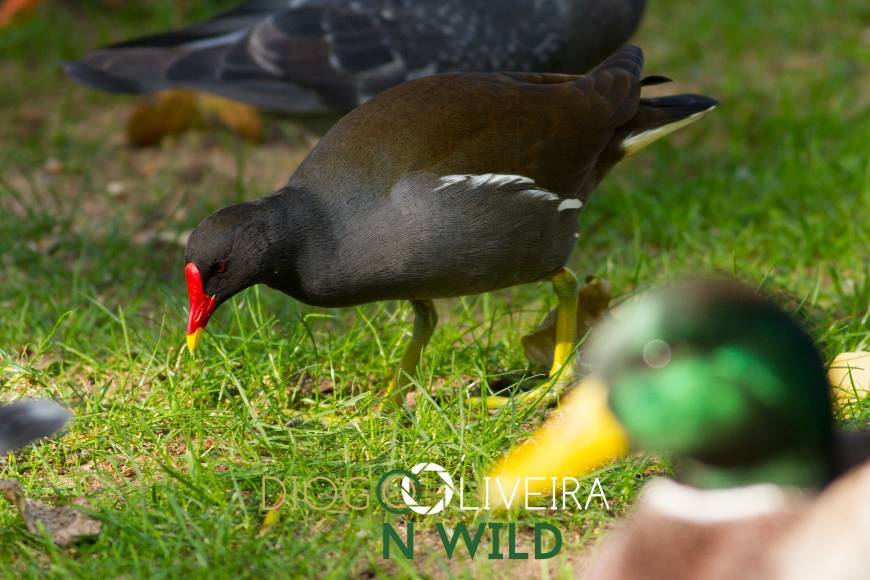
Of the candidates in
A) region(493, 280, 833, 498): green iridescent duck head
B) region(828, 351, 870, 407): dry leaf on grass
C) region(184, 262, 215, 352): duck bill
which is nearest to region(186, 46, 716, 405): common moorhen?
region(184, 262, 215, 352): duck bill

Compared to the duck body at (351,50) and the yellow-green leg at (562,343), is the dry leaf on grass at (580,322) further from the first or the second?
the duck body at (351,50)

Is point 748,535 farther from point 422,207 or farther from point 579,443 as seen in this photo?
point 422,207

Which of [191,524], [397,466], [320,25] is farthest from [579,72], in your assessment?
[191,524]

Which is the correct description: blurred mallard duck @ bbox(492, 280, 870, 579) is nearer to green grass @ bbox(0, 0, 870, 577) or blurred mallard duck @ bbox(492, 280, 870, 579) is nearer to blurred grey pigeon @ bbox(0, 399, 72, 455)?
green grass @ bbox(0, 0, 870, 577)

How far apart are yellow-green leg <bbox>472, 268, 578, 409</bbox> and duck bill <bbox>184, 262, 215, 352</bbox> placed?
95 centimetres

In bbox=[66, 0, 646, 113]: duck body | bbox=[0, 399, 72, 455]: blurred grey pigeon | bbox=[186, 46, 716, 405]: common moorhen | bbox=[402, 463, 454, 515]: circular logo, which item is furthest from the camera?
bbox=[66, 0, 646, 113]: duck body

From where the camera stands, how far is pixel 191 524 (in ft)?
10.1

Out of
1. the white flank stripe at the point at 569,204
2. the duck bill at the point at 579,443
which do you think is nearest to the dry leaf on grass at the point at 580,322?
the white flank stripe at the point at 569,204

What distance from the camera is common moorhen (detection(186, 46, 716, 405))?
3619 millimetres

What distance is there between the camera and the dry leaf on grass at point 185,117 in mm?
6633

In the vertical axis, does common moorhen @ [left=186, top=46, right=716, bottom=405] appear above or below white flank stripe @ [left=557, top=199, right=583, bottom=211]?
above

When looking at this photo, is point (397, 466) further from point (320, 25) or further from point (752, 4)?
point (752, 4)

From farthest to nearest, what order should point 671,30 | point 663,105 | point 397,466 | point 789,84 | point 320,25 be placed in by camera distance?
point 671,30, point 789,84, point 320,25, point 663,105, point 397,466

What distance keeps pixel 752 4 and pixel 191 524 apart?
6.14m
